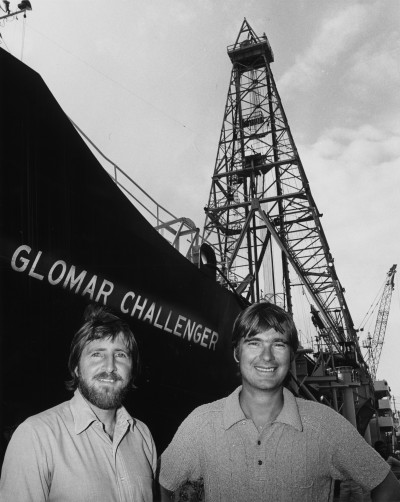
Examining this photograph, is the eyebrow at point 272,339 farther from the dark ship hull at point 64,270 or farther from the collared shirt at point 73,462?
the dark ship hull at point 64,270

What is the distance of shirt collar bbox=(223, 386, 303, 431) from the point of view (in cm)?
242

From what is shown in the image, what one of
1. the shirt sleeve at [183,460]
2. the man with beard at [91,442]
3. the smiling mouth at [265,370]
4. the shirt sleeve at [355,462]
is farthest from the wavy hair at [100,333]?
the shirt sleeve at [355,462]

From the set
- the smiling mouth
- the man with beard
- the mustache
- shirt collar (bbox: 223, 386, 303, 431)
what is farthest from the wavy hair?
the smiling mouth

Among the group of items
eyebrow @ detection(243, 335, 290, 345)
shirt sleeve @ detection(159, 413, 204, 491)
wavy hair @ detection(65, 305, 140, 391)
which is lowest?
shirt sleeve @ detection(159, 413, 204, 491)

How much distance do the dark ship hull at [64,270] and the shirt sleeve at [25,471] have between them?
2547mm

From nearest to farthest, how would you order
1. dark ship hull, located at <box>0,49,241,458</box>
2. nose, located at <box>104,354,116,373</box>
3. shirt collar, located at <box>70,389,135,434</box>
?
1. shirt collar, located at <box>70,389,135,434</box>
2. nose, located at <box>104,354,116,373</box>
3. dark ship hull, located at <box>0,49,241,458</box>

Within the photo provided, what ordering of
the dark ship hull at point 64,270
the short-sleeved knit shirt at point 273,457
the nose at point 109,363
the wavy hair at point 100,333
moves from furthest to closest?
the dark ship hull at point 64,270
the wavy hair at point 100,333
the nose at point 109,363
the short-sleeved knit shirt at point 273,457

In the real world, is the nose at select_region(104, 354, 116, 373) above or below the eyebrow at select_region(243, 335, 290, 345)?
below

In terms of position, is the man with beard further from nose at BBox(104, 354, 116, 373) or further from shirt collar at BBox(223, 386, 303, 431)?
shirt collar at BBox(223, 386, 303, 431)

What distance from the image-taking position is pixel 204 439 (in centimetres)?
247

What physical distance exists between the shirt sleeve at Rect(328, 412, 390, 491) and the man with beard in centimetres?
109

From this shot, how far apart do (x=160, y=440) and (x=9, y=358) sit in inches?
126

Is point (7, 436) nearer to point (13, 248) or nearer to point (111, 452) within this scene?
point (13, 248)

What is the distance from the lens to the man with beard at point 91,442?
2.14 metres
